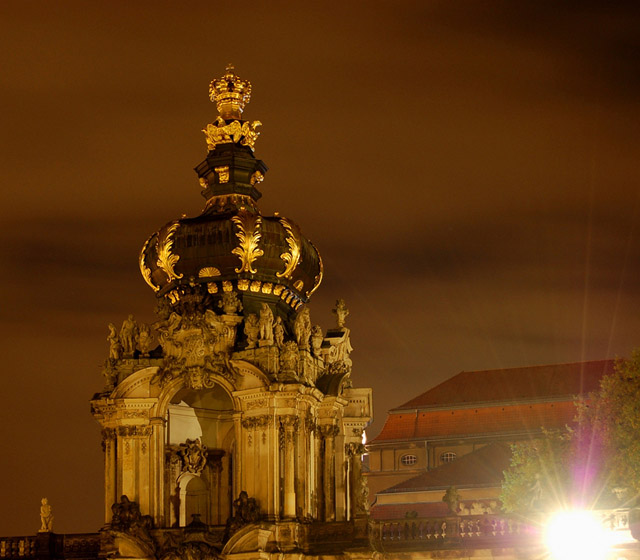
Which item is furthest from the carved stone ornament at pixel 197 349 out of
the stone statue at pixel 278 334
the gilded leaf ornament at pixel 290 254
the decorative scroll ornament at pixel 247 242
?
the gilded leaf ornament at pixel 290 254

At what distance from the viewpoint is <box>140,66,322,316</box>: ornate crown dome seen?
42594 millimetres

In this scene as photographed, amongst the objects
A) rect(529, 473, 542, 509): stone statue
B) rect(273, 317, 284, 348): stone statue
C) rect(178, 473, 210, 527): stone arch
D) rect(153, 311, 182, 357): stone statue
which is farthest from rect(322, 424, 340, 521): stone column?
rect(529, 473, 542, 509): stone statue

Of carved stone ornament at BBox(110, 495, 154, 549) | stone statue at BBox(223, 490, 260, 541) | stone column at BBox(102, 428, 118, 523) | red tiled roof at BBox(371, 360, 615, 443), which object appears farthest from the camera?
red tiled roof at BBox(371, 360, 615, 443)

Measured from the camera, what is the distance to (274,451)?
131 ft

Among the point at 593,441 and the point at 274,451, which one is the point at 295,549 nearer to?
the point at 274,451

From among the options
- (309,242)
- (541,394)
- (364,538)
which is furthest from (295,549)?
(541,394)

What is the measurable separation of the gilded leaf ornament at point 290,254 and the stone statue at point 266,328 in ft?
8.67

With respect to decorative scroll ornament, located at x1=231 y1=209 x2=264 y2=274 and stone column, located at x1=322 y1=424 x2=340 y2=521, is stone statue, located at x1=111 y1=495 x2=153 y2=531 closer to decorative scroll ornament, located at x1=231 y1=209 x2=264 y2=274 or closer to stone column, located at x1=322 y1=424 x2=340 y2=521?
stone column, located at x1=322 y1=424 x2=340 y2=521

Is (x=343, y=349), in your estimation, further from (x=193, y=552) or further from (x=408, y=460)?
(x=408, y=460)

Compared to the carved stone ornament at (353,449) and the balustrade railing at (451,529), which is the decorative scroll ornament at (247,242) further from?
the balustrade railing at (451,529)

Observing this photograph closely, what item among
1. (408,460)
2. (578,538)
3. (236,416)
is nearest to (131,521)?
(236,416)

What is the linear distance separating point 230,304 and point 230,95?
271 inches

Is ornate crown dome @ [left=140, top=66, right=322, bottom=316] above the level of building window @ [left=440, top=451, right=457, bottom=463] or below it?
above

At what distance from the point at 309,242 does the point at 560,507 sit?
413 inches
